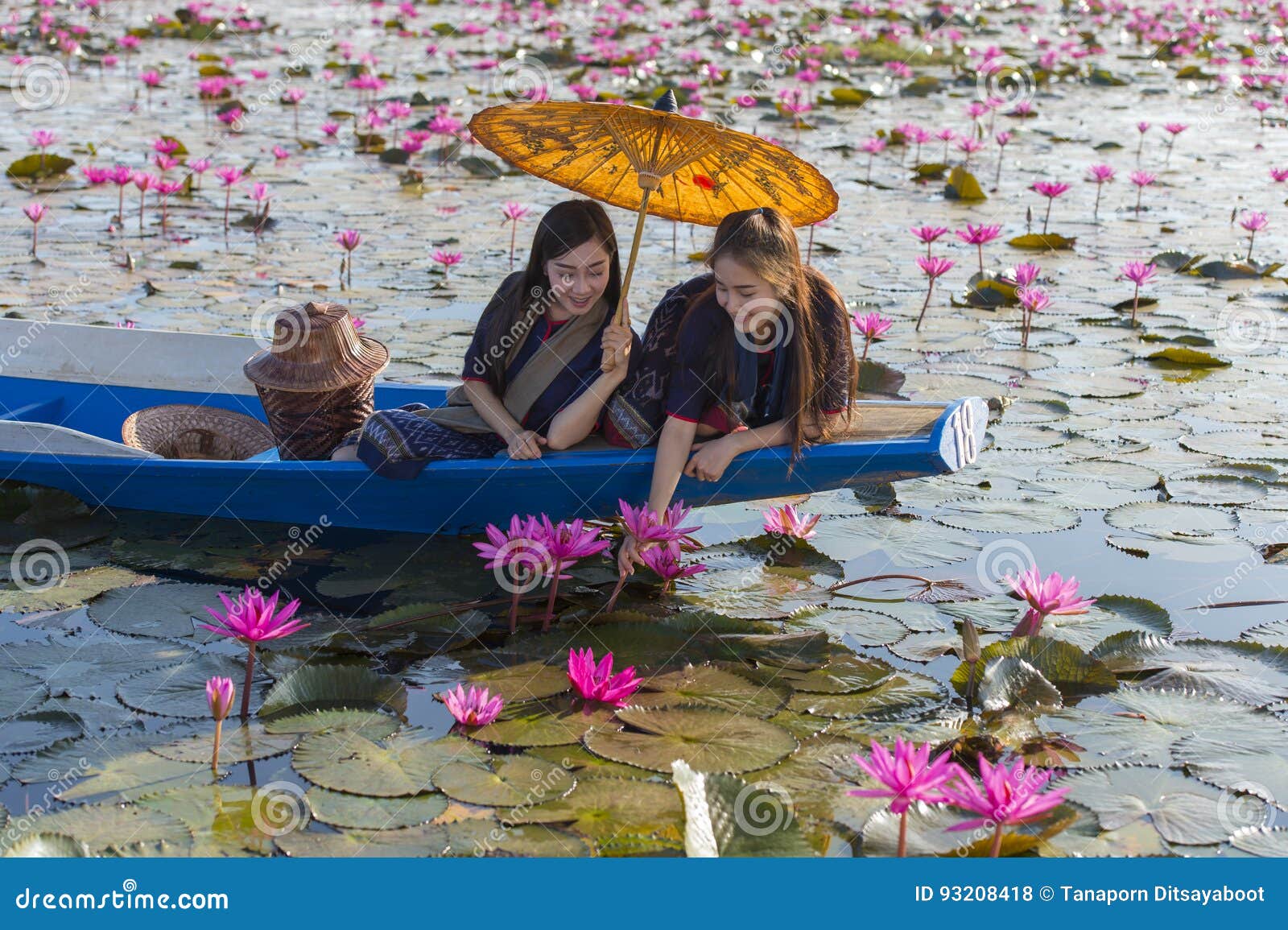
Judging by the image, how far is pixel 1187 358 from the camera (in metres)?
4.91

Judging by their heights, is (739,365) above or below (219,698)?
above

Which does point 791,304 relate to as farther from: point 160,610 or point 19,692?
point 19,692

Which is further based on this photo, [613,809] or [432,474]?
[432,474]

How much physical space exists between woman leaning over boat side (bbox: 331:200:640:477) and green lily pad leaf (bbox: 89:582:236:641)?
0.53 m

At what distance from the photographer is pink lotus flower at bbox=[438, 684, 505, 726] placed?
2.46 metres

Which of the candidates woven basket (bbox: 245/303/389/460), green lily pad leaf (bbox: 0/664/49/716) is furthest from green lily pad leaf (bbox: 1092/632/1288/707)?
green lily pad leaf (bbox: 0/664/49/716)

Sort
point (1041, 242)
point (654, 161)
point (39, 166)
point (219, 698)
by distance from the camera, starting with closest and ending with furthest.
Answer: point (219, 698) < point (654, 161) < point (1041, 242) < point (39, 166)

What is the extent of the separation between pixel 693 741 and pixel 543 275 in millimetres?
1281

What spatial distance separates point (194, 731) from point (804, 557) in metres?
1.60

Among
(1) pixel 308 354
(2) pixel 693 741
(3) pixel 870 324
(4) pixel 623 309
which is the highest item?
(4) pixel 623 309

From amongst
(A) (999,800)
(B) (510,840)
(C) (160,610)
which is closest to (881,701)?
(A) (999,800)

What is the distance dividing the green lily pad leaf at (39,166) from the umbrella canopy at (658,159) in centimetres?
515

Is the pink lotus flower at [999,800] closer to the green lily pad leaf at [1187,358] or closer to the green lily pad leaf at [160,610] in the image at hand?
the green lily pad leaf at [160,610]

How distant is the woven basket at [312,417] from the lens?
3588mm
